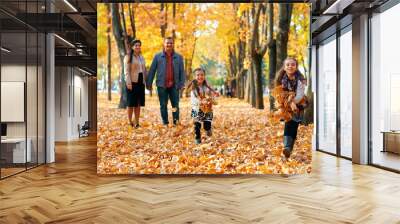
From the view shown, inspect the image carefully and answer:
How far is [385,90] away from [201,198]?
4.57 meters

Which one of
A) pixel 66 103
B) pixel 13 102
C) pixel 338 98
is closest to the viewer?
pixel 13 102

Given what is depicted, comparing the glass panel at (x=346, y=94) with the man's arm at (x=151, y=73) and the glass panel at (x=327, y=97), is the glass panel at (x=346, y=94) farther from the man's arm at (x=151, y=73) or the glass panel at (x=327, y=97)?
the man's arm at (x=151, y=73)

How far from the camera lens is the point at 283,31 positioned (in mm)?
7039

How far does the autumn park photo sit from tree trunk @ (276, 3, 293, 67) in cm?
2

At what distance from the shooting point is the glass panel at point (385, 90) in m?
7.62

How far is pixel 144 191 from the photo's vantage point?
5961 mm

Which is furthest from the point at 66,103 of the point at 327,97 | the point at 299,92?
the point at 299,92

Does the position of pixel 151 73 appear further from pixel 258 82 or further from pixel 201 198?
pixel 201 198

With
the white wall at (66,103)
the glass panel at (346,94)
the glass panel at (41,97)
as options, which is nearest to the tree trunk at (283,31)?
the glass panel at (346,94)

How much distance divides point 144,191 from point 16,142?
9.43ft

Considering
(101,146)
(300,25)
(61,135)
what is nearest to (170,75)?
(101,146)

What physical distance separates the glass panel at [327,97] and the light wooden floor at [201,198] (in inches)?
120

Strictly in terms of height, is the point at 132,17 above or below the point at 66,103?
above

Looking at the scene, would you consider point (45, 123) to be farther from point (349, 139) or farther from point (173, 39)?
point (349, 139)
